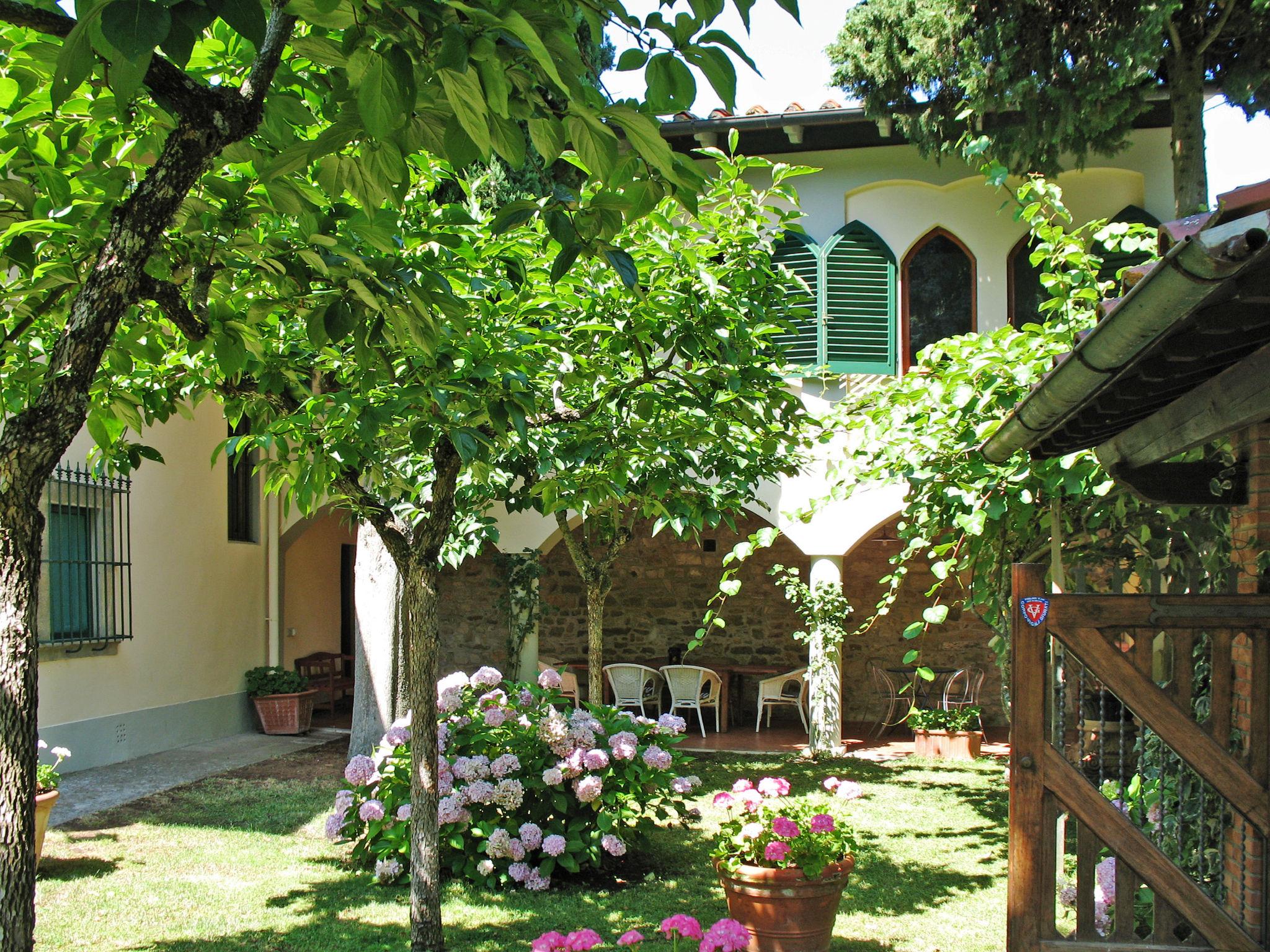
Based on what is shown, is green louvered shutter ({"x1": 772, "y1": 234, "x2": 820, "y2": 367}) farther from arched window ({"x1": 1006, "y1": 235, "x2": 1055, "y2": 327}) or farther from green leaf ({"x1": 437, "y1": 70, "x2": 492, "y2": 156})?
green leaf ({"x1": 437, "y1": 70, "x2": 492, "y2": 156})

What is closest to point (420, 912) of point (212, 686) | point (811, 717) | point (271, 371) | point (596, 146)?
point (271, 371)

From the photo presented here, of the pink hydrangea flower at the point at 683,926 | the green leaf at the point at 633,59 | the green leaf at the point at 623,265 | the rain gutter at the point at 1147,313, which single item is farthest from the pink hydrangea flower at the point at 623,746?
the green leaf at the point at 633,59

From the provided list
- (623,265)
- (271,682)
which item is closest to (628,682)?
(271,682)

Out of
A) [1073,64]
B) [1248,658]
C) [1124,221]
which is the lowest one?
[1248,658]

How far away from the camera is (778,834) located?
4.28 m

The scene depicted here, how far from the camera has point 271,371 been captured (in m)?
3.45

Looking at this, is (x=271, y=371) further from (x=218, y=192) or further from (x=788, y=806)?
(x=788, y=806)

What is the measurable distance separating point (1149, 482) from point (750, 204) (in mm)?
1812

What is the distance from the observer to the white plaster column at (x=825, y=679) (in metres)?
9.91

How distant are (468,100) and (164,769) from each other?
8.56 metres

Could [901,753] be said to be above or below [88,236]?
below

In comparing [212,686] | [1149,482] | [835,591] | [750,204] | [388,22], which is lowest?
[212,686]

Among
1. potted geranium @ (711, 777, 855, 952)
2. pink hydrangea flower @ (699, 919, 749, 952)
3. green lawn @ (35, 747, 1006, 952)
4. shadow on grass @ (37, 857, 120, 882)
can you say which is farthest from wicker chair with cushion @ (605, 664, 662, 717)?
pink hydrangea flower @ (699, 919, 749, 952)

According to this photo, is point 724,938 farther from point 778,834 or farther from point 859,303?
point 859,303
